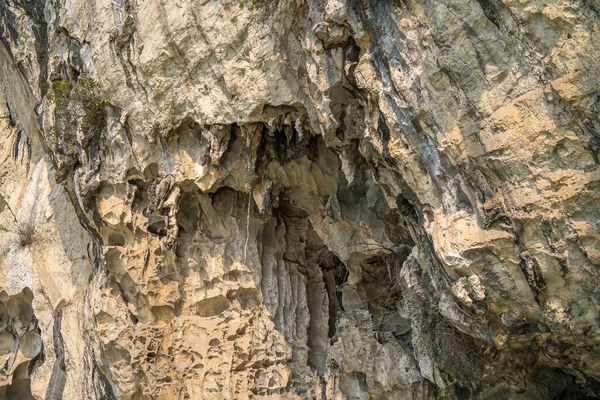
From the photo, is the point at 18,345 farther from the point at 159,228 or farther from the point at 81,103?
the point at 81,103

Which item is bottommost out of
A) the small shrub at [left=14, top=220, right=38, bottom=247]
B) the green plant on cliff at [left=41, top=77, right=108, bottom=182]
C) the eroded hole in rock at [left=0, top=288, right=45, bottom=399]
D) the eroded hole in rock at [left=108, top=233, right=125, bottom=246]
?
the eroded hole in rock at [left=0, top=288, right=45, bottom=399]

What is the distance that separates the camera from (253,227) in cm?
858

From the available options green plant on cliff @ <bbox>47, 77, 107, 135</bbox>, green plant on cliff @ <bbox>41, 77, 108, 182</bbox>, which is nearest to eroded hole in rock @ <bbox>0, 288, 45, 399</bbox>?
green plant on cliff @ <bbox>41, 77, 108, 182</bbox>

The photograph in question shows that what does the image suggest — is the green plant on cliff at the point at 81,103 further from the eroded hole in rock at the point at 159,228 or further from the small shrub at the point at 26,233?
the small shrub at the point at 26,233

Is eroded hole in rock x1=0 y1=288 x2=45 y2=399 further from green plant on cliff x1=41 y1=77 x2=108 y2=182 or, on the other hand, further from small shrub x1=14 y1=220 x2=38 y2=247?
green plant on cliff x1=41 y1=77 x2=108 y2=182

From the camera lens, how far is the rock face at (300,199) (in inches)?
184

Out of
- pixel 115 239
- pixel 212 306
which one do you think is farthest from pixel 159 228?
pixel 212 306

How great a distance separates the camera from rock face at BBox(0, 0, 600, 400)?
15.4ft

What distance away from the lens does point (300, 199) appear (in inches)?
336

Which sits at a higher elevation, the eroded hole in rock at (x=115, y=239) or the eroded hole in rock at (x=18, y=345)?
the eroded hole in rock at (x=115, y=239)

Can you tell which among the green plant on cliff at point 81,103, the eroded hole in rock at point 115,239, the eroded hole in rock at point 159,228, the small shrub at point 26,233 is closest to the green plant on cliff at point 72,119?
the green plant on cliff at point 81,103

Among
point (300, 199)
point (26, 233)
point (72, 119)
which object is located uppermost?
point (72, 119)

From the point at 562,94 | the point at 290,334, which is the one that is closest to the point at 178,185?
the point at 290,334

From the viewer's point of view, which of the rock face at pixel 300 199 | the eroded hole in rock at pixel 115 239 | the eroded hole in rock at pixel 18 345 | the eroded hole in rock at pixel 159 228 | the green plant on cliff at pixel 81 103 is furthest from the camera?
the eroded hole in rock at pixel 18 345
